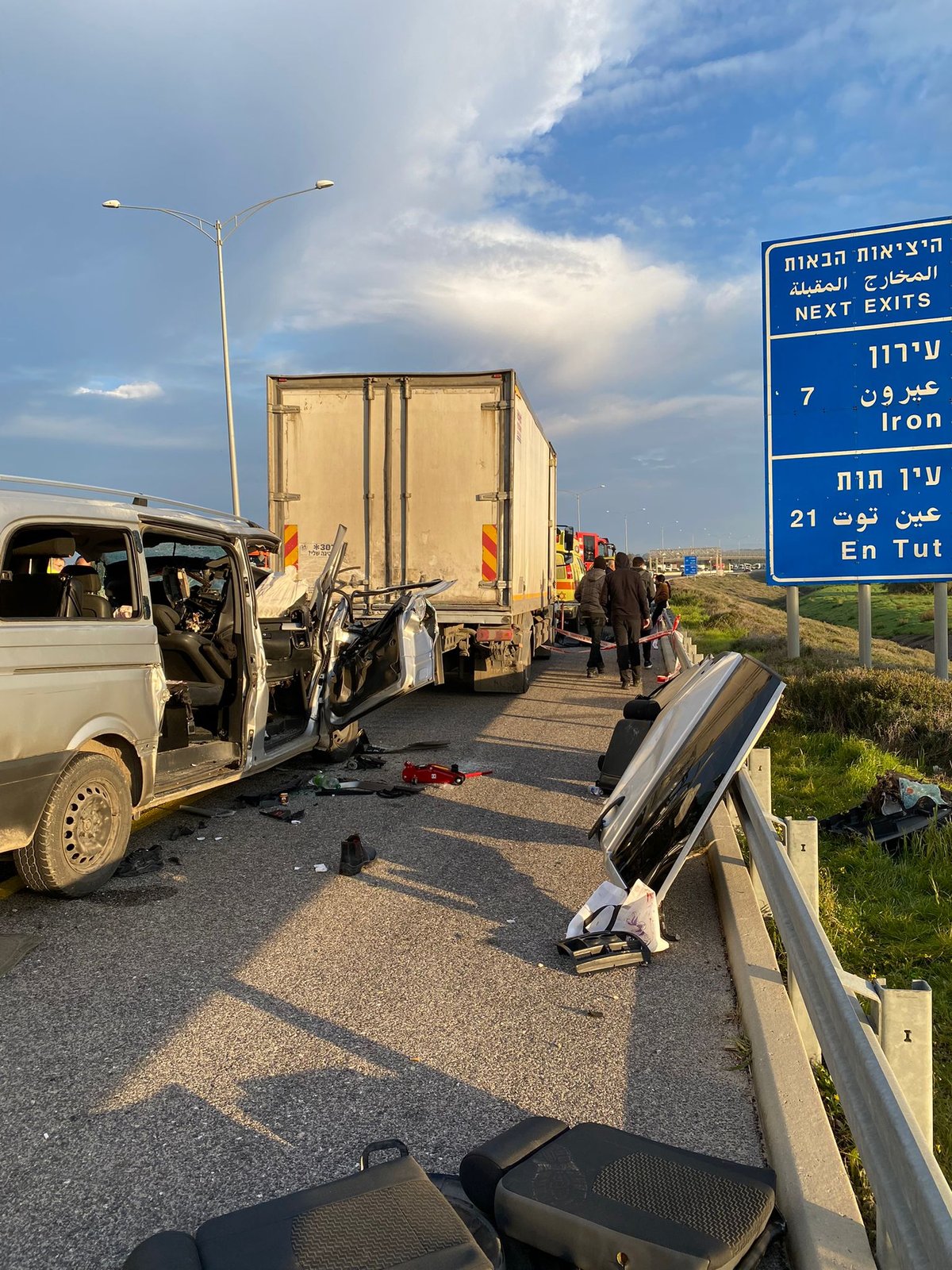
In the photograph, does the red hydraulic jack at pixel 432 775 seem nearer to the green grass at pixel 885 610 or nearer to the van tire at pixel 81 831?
the van tire at pixel 81 831

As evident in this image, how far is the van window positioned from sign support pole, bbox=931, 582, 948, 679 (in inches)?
326

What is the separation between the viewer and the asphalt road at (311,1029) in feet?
9.37

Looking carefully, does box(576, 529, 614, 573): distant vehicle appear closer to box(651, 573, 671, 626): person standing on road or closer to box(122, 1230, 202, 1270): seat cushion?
box(651, 573, 671, 626): person standing on road

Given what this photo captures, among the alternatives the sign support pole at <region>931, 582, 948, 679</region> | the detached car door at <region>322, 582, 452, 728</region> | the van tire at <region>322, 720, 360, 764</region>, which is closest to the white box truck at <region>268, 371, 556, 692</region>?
the van tire at <region>322, 720, 360, 764</region>

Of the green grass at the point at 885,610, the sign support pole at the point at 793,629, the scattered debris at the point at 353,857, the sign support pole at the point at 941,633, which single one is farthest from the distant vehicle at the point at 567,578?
the scattered debris at the point at 353,857

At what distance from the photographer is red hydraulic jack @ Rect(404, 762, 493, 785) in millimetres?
8062

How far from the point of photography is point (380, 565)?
39.8 ft

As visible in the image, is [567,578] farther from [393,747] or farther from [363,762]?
[363,762]

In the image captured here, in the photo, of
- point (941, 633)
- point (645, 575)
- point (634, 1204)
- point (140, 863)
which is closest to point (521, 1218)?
point (634, 1204)

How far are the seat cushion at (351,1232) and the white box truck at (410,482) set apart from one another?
9582 millimetres

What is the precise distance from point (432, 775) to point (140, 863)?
2869mm

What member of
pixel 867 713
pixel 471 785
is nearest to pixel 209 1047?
pixel 471 785

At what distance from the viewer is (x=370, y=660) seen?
859 centimetres

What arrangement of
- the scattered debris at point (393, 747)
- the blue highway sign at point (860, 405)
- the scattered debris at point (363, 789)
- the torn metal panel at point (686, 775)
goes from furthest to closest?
the blue highway sign at point (860, 405), the scattered debris at point (393, 747), the scattered debris at point (363, 789), the torn metal panel at point (686, 775)
